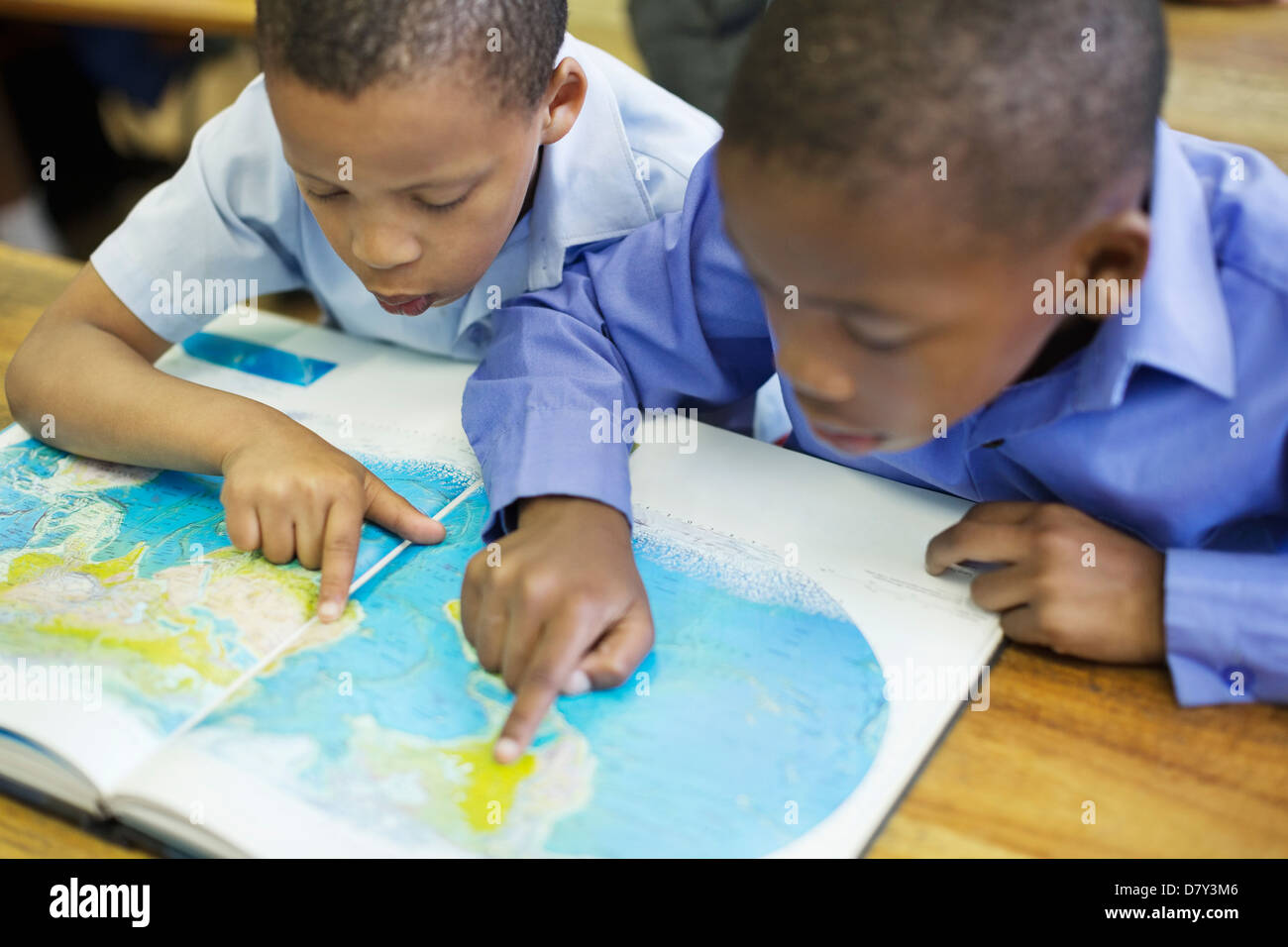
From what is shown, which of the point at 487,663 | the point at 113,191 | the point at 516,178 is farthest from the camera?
the point at 113,191

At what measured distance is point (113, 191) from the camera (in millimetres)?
2852

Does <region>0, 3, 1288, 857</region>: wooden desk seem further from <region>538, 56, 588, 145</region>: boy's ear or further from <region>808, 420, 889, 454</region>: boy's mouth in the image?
<region>538, 56, 588, 145</region>: boy's ear

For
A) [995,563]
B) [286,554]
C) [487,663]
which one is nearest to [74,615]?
[286,554]

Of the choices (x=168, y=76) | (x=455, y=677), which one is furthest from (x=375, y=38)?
(x=168, y=76)

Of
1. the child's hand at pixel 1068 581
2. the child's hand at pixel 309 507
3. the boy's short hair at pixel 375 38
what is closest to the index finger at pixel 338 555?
the child's hand at pixel 309 507

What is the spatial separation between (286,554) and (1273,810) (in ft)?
1.86

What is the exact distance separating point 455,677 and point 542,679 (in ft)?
0.18

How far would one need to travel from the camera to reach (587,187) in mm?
912

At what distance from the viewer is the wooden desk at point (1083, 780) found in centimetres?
56

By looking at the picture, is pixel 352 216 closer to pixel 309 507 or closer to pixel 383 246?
pixel 383 246

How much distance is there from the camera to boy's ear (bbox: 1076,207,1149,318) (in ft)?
1.91

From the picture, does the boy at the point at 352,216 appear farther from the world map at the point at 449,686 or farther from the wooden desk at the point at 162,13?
the wooden desk at the point at 162,13

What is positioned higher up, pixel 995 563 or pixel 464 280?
pixel 464 280
